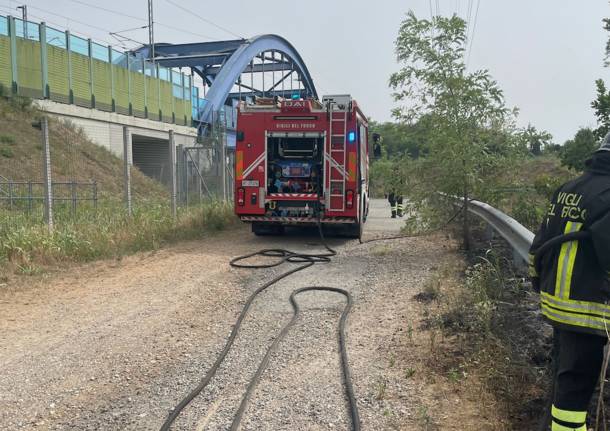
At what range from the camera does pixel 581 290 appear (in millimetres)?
2605

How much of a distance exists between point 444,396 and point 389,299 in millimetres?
2724

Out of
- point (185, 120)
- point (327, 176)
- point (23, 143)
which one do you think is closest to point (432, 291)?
point (327, 176)

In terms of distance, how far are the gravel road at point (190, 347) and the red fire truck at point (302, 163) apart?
2528mm

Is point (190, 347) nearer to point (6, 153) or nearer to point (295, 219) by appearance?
point (295, 219)

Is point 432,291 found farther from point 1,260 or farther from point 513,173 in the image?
point 1,260

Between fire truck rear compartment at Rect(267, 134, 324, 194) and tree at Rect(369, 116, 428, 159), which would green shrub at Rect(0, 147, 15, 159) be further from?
tree at Rect(369, 116, 428, 159)

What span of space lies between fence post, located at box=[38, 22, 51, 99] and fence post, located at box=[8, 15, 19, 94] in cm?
117

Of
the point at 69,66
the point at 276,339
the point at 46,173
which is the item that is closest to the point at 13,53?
the point at 69,66

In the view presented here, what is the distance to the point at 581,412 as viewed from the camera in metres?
2.62

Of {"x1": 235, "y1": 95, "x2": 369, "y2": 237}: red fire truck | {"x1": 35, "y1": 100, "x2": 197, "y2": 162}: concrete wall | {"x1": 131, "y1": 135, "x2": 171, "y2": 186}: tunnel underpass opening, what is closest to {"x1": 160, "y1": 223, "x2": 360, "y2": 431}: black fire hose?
{"x1": 235, "y1": 95, "x2": 369, "y2": 237}: red fire truck

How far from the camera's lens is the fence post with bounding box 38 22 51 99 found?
23.6m

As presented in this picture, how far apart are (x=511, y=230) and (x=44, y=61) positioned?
23.7m

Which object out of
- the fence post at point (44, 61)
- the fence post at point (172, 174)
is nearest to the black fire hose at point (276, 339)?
the fence post at point (172, 174)

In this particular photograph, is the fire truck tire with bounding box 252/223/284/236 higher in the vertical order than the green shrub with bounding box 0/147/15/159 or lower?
lower
